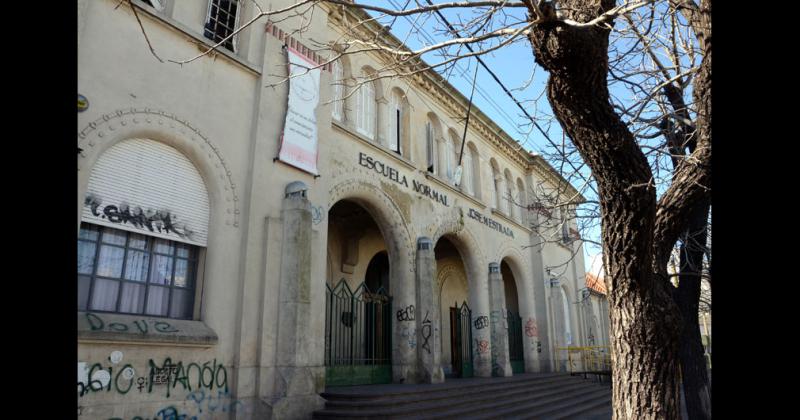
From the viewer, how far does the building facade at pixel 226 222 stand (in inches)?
282

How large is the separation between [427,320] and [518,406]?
2.97 m

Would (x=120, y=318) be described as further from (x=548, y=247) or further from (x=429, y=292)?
(x=548, y=247)

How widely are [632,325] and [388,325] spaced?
389 inches

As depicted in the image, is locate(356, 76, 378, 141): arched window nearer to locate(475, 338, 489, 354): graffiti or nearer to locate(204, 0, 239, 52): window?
locate(204, 0, 239, 52): window

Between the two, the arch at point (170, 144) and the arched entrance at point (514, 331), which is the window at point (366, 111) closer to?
the arch at point (170, 144)

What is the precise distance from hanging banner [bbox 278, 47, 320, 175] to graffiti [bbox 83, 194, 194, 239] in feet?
8.00

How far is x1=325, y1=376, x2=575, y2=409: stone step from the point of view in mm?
9023

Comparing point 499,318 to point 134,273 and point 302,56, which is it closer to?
point 302,56

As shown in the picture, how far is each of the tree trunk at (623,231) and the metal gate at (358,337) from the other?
795cm

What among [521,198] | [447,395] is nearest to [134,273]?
[447,395]

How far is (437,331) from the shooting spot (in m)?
13.2

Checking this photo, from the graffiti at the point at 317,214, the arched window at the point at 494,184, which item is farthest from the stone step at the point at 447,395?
the arched window at the point at 494,184

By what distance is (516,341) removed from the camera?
778 inches
